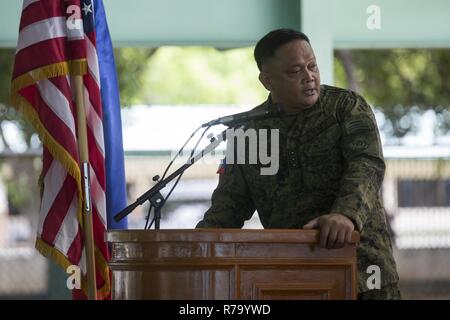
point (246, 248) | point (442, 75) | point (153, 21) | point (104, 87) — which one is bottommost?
point (246, 248)

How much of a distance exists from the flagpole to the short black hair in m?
1.23

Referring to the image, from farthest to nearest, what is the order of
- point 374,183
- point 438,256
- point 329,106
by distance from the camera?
point 438,256, point 329,106, point 374,183

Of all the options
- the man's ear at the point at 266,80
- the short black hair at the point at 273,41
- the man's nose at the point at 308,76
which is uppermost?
the short black hair at the point at 273,41

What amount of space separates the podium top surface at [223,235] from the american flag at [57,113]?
1.86 meters

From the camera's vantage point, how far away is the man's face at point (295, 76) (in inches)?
144

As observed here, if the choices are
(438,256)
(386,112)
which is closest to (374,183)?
(438,256)

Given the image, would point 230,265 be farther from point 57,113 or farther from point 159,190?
point 57,113

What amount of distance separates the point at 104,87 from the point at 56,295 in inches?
109

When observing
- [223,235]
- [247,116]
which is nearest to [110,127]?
[247,116]

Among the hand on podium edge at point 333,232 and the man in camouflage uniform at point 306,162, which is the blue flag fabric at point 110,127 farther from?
the hand on podium edge at point 333,232

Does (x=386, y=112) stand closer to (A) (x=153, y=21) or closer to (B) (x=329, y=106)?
(A) (x=153, y=21)

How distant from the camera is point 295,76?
369 centimetres

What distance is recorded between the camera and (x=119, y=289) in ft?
9.82

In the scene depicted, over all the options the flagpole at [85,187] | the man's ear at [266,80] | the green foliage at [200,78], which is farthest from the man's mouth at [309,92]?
the green foliage at [200,78]
